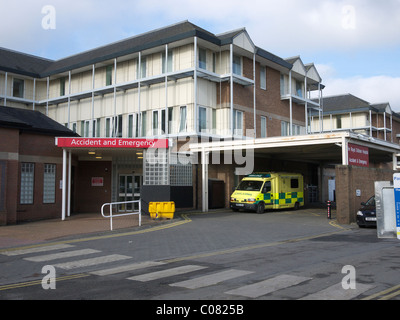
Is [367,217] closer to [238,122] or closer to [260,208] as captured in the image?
[260,208]

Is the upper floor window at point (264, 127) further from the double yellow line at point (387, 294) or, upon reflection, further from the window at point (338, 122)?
the double yellow line at point (387, 294)

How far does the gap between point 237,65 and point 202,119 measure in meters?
5.17

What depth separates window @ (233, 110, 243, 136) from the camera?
27.8 meters

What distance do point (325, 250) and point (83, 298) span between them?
676 cm

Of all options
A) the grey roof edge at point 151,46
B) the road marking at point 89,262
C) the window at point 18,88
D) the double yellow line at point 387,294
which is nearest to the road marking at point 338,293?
the double yellow line at point 387,294

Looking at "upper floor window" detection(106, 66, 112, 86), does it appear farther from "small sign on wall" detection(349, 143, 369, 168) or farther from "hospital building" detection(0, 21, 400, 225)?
"small sign on wall" detection(349, 143, 369, 168)

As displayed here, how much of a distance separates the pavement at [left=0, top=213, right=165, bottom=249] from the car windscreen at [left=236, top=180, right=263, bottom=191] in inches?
281

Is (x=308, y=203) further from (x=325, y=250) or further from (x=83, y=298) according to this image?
(x=83, y=298)

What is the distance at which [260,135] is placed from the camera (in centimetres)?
2994

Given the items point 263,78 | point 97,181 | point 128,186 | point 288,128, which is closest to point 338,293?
point 128,186

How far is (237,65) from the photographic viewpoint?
2864 centimetres

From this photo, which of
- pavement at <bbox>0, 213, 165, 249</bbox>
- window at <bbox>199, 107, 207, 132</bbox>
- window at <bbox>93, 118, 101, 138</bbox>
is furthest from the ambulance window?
window at <bbox>93, 118, 101, 138</bbox>

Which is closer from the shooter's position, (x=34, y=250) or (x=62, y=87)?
(x=34, y=250)

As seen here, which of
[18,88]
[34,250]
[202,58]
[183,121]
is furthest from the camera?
[18,88]
